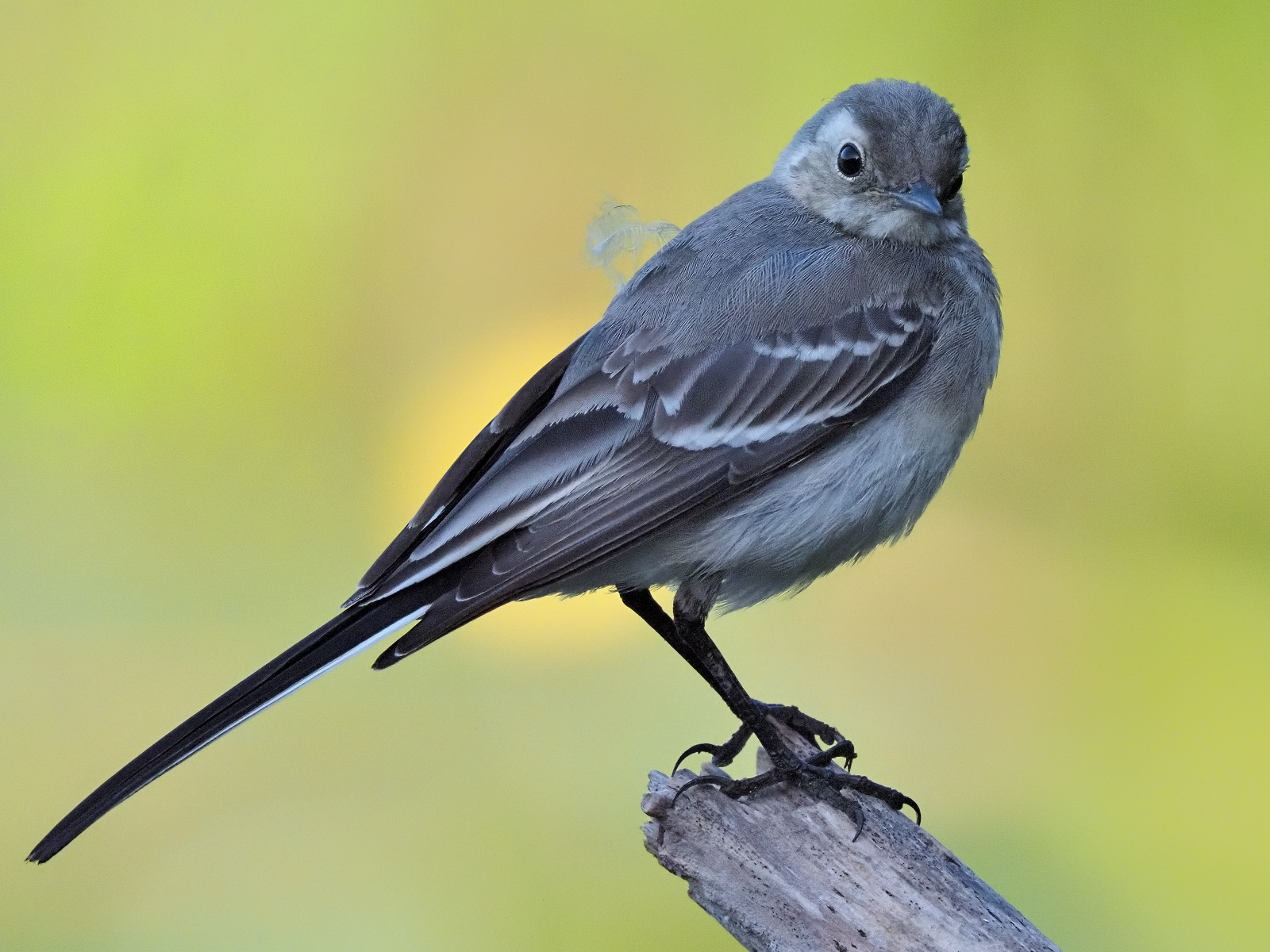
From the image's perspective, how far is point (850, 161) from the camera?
3.16 metres

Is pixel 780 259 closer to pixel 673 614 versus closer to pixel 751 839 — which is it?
pixel 673 614

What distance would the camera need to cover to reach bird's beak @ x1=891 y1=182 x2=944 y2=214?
2.98 m

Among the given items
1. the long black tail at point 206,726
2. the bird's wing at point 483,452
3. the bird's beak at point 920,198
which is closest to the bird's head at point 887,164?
the bird's beak at point 920,198

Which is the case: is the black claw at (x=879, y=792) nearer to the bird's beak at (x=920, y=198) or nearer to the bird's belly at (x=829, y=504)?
the bird's belly at (x=829, y=504)

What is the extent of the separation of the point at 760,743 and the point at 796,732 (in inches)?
14.0

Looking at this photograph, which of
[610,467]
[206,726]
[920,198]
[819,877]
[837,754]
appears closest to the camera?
[206,726]

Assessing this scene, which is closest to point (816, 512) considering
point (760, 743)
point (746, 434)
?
point (746, 434)

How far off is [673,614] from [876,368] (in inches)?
32.0

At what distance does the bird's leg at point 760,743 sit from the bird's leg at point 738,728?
0.09 m

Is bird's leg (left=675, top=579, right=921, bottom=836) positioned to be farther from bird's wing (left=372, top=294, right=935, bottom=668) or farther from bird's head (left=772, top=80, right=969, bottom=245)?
bird's head (left=772, top=80, right=969, bottom=245)

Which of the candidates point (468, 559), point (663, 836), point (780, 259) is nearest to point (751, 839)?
point (663, 836)

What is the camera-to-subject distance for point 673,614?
10.4ft

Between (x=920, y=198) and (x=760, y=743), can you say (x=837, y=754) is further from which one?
(x=920, y=198)

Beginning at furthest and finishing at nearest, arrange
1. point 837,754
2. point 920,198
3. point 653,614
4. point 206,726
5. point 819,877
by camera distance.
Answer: point 653,614
point 837,754
point 920,198
point 819,877
point 206,726
